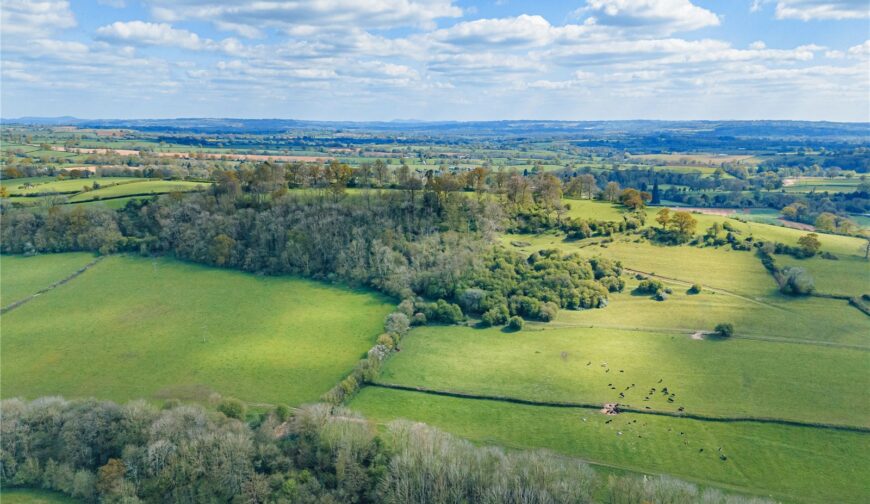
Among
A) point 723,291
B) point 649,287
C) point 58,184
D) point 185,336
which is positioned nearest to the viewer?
point 185,336

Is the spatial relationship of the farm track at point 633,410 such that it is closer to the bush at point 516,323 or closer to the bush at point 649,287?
the bush at point 516,323

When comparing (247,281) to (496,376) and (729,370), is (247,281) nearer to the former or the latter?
(496,376)

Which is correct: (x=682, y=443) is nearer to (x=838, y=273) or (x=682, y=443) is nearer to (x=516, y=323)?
(x=516, y=323)

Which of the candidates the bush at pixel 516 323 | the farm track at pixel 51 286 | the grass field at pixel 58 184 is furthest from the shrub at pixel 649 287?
the grass field at pixel 58 184

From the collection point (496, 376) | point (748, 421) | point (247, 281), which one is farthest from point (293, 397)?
point (748, 421)

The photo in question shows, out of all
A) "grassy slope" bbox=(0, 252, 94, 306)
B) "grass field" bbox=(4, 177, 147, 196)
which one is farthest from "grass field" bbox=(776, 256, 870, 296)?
"grass field" bbox=(4, 177, 147, 196)

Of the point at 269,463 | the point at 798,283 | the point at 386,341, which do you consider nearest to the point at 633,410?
the point at 386,341
